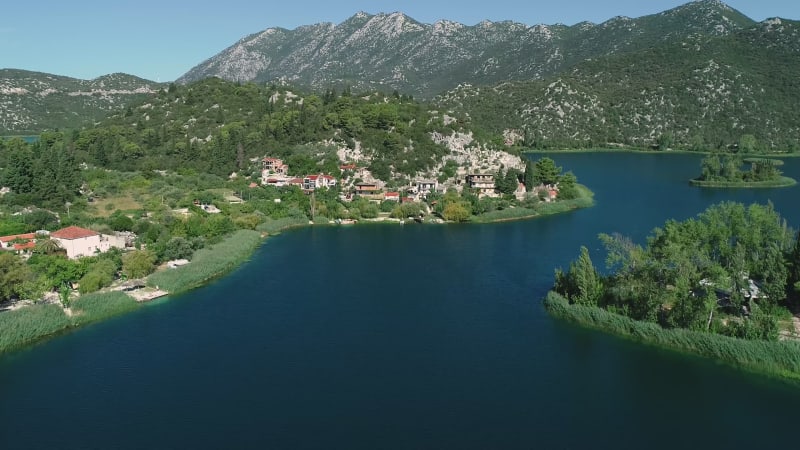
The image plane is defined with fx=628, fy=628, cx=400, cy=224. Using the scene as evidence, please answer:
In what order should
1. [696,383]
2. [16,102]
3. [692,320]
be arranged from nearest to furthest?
[696,383] < [692,320] < [16,102]

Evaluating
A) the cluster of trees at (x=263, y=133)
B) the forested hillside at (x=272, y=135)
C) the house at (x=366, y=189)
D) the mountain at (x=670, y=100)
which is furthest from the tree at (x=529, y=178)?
the mountain at (x=670, y=100)

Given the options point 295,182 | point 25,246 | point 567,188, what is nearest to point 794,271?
point 567,188

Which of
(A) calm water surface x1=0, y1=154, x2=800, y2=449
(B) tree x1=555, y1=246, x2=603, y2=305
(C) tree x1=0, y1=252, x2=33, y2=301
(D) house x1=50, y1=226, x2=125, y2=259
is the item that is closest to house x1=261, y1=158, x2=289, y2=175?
(D) house x1=50, y1=226, x2=125, y2=259

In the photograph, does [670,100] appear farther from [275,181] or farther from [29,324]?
[29,324]

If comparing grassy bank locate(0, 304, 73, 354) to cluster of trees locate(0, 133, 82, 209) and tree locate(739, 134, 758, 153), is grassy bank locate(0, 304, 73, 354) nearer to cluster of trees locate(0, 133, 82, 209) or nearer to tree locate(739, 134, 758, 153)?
cluster of trees locate(0, 133, 82, 209)

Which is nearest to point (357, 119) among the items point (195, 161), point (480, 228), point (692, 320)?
point (195, 161)

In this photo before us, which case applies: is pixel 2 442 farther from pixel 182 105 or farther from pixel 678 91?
pixel 678 91
